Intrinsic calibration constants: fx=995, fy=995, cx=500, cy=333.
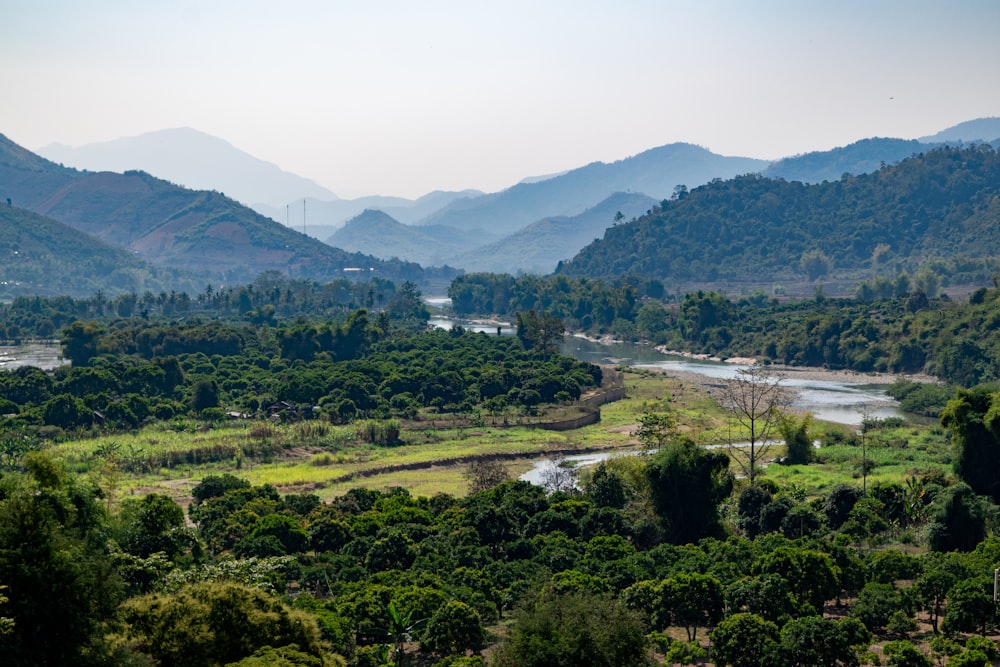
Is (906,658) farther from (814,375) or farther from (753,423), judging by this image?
(814,375)

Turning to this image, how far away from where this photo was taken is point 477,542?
34.8 m

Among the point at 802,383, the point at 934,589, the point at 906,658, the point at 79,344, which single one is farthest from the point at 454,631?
the point at 79,344

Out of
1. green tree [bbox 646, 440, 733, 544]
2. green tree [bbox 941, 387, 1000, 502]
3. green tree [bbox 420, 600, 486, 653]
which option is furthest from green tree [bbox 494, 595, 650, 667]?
green tree [bbox 941, 387, 1000, 502]

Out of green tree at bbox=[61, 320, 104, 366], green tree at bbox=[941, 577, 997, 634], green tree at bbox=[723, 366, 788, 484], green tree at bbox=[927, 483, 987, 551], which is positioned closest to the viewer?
green tree at bbox=[941, 577, 997, 634]

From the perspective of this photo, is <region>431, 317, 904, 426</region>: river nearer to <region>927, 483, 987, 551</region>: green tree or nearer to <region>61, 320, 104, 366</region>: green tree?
<region>927, 483, 987, 551</region>: green tree

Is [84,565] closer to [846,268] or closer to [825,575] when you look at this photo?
[825,575]

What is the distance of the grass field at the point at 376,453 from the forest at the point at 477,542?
1.26 ft

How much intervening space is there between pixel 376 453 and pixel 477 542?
2378 centimetres

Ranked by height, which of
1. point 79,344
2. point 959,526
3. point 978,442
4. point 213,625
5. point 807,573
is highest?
point 79,344

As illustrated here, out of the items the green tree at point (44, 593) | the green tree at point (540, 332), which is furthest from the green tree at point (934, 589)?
the green tree at point (540, 332)

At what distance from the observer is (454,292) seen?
176875mm

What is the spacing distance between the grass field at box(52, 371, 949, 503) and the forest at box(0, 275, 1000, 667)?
383 mm

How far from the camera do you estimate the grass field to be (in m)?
49.3

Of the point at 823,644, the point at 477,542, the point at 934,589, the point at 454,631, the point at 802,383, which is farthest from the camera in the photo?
Result: the point at 802,383
